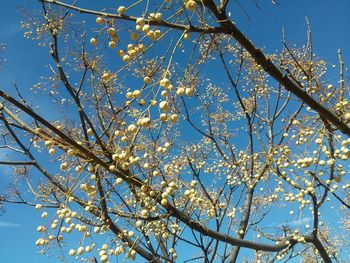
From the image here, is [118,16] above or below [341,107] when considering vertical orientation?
below

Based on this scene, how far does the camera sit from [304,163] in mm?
4023

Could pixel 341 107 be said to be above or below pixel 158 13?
above

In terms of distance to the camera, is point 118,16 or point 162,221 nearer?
point 118,16

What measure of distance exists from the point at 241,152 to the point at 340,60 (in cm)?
342

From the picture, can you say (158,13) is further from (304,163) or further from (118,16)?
(304,163)

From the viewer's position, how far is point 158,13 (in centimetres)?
229

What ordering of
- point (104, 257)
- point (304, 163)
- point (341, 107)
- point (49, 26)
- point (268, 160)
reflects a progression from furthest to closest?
point (49, 26) → point (268, 160) → point (304, 163) → point (341, 107) → point (104, 257)

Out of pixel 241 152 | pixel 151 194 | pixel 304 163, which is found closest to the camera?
pixel 151 194

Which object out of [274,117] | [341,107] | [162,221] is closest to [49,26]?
A: [162,221]

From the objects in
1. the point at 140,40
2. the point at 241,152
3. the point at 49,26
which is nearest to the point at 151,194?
the point at 140,40

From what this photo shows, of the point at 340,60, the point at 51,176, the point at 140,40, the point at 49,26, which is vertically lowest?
the point at 140,40

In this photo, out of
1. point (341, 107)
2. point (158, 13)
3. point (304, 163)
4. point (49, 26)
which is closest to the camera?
point (158, 13)

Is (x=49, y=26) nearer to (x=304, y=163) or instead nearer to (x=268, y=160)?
(x=268, y=160)

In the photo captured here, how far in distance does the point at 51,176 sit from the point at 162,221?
1939mm
